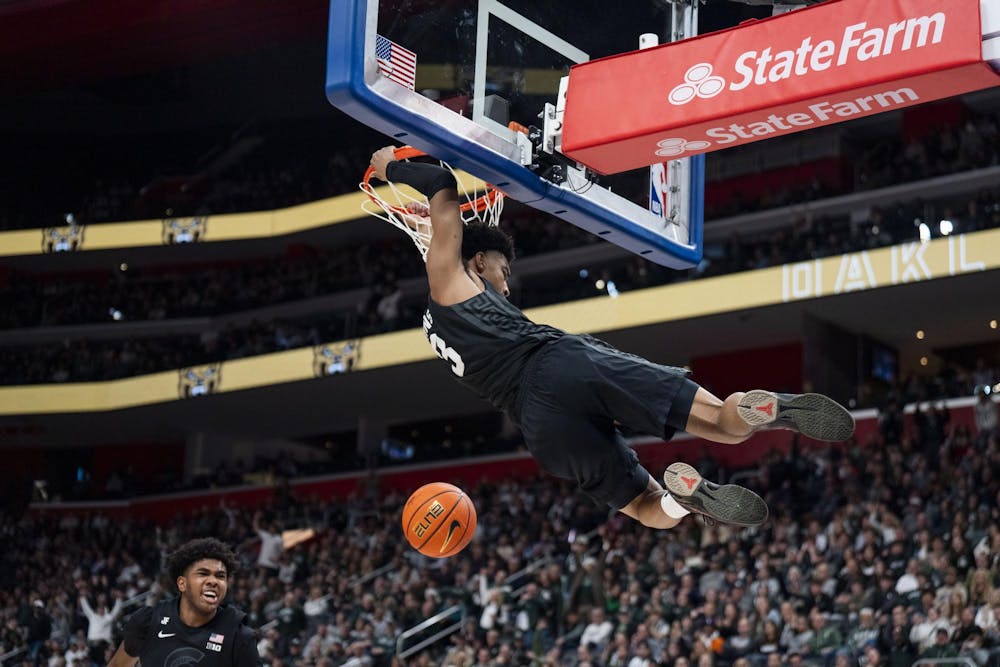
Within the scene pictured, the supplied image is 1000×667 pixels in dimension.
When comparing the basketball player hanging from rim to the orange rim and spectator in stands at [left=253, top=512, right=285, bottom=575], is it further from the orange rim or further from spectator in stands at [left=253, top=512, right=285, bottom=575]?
spectator in stands at [left=253, top=512, right=285, bottom=575]

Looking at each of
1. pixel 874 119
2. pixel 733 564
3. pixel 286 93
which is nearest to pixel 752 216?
pixel 874 119

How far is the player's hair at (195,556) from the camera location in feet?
21.9

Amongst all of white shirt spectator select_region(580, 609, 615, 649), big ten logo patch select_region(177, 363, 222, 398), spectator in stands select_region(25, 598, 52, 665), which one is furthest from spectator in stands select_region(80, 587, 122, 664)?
white shirt spectator select_region(580, 609, 615, 649)

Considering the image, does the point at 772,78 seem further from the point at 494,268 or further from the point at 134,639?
the point at 134,639

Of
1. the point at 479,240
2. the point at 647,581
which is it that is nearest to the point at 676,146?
A: the point at 479,240

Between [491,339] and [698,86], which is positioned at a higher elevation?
[698,86]

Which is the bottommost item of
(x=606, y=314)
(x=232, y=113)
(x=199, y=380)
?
(x=199, y=380)

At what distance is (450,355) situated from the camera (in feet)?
19.4

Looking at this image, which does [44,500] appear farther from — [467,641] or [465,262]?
[465,262]

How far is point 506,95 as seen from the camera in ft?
22.3

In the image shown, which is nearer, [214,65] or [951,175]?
[951,175]

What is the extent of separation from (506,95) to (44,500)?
88.5 ft

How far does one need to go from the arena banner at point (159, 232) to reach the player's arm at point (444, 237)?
22.2 m

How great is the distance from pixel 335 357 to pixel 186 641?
18.9 meters
